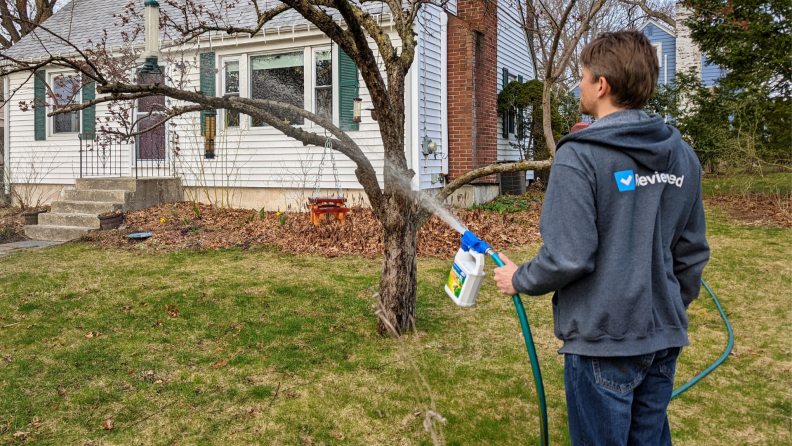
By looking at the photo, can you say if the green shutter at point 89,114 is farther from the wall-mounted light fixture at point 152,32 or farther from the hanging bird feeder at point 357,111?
the hanging bird feeder at point 357,111

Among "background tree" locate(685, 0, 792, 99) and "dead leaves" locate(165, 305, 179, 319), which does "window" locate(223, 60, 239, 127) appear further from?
"background tree" locate(685, 0, 792, 99)

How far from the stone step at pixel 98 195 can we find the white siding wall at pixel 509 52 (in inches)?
314

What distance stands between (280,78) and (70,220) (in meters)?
4.51

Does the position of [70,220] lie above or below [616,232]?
below

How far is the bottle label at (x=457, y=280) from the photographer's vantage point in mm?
2340

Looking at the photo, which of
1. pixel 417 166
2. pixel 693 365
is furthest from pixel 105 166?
pixel 693 365

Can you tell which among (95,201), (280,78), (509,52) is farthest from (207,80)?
(509,52)

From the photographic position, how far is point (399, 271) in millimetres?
4320

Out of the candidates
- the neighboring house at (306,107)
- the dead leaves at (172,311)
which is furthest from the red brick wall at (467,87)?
the dead leaves at (172,311)

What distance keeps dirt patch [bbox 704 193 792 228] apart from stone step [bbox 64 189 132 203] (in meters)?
10.5

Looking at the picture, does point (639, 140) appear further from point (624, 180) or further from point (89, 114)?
point (89, 114)

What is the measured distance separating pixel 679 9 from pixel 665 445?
25032 mm

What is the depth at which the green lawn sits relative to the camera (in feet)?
10.5

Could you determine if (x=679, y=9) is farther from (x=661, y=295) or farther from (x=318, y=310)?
(x=661, y=295)
